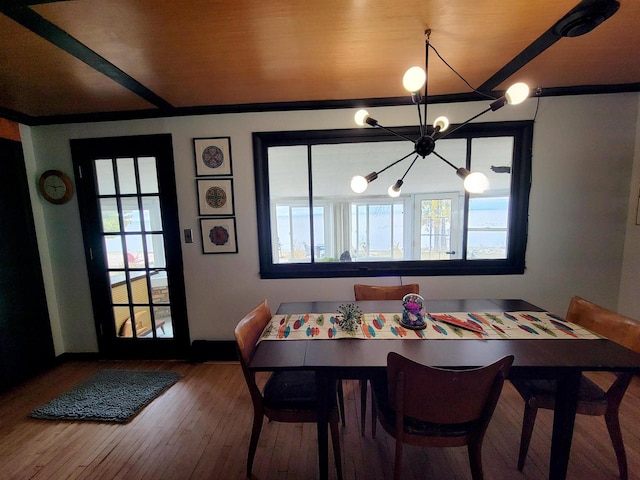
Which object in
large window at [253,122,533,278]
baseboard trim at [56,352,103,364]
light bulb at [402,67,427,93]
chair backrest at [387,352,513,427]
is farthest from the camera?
baseboard trim at [56,352,103,364]

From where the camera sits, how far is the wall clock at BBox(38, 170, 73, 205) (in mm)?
2395

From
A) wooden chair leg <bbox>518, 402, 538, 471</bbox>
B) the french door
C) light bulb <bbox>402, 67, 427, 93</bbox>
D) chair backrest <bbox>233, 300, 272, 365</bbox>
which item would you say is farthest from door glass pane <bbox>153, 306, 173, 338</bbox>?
wooden chair leg <bbox>518, 402, 538, 471</bbox>

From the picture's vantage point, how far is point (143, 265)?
2518mm

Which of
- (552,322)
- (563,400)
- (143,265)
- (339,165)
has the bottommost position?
(563,400)

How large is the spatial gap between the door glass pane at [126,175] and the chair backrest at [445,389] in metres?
2.72

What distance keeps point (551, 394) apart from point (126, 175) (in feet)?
11.7

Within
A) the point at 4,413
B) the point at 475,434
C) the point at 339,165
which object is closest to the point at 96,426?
the point at 4,413

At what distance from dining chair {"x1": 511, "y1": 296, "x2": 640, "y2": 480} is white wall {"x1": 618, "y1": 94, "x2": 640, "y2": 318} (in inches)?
48.9

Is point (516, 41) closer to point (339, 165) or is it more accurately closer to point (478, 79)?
point (478, 79)

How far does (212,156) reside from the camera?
235 centimetres

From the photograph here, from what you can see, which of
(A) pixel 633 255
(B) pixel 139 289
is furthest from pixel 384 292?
(B) pixel 139 289

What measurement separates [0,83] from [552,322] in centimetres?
395

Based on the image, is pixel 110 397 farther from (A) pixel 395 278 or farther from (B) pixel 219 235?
(A) pixel 395 278

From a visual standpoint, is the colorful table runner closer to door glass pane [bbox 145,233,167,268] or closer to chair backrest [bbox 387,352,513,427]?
chair backrest [bbox 387,352,513,427]
